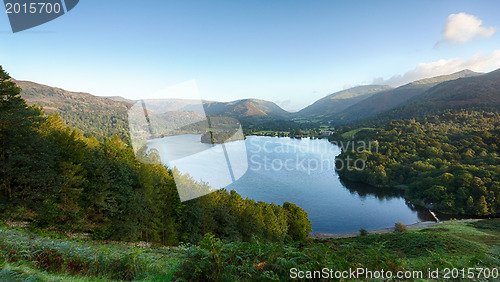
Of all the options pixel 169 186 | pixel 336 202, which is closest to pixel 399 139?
pixel 336 202

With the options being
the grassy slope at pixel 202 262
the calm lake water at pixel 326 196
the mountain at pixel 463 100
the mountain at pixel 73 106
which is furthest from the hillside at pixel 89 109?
the mountain at pixel 463 100

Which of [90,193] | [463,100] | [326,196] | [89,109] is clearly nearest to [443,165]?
[326,196]

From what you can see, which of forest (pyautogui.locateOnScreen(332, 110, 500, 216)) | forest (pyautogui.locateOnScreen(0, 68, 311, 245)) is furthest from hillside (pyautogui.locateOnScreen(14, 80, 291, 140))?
forest (pyautogui.locateOnScreen(332, 110, 500, 216))

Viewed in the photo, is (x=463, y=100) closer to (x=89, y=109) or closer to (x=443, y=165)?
(x=443, y=165)

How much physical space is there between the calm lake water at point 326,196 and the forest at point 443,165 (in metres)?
3.49

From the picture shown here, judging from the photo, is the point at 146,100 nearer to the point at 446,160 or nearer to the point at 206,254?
the point at 206,254

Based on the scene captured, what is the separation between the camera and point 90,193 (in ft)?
41.9

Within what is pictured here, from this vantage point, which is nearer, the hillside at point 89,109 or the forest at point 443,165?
the hillside at point 89,109

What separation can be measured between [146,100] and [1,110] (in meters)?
9.40

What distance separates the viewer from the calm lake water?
35250mm

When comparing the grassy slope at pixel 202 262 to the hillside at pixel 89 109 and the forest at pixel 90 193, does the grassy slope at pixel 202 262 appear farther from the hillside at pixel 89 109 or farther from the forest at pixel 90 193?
the forest at pixel 90 193

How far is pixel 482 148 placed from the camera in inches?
2040

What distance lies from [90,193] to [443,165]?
62.3m

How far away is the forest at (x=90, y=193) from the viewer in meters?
10.2
